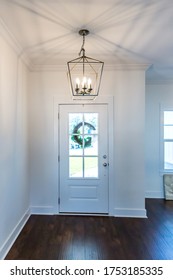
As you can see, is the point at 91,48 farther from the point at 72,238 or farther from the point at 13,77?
the point at 72,238

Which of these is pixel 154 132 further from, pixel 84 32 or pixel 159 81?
pixel 84 32

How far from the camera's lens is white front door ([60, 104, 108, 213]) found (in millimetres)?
3293

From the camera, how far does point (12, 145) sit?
253 cm

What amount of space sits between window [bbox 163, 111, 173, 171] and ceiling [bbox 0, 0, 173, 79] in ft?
4.90

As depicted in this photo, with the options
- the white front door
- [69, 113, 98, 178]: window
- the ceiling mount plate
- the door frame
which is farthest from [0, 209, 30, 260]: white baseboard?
the ceiling mount plate

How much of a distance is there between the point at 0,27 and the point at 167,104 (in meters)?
3.58

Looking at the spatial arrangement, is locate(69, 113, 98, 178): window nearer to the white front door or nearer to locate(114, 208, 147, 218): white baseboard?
the white front door

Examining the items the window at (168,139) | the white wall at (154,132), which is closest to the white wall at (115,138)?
the white wall at (154,132)

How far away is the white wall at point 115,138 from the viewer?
3246 mm

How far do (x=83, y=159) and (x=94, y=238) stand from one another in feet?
4.19

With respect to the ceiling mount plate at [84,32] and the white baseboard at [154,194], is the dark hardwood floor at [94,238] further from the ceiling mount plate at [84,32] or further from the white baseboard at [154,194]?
the ceiling mount plate at [84,32]

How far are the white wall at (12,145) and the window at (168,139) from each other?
10.1 ft

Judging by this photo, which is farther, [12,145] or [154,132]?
[154,132]

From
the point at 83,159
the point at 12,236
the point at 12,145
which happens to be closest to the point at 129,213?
the point at 83,159
